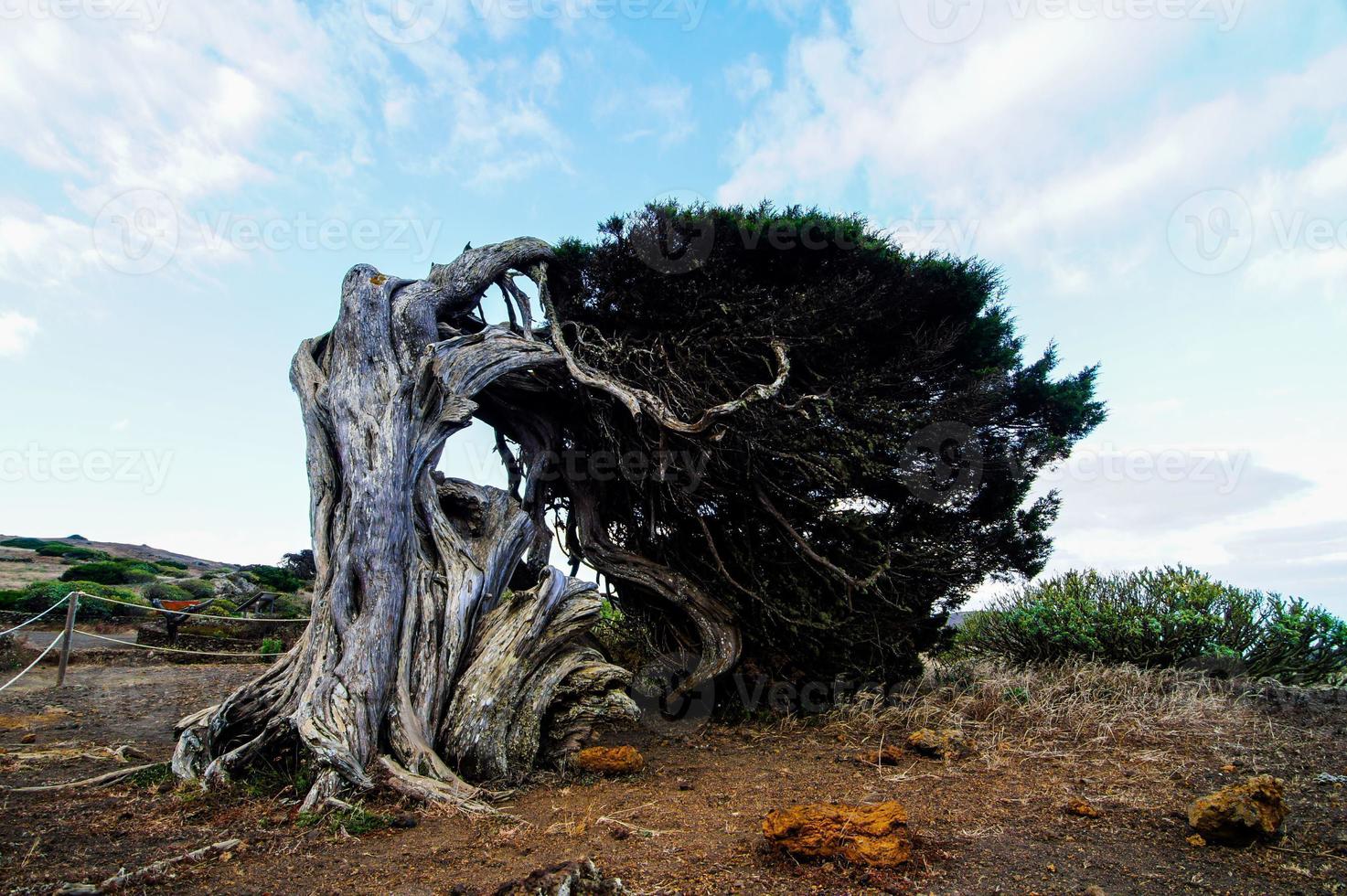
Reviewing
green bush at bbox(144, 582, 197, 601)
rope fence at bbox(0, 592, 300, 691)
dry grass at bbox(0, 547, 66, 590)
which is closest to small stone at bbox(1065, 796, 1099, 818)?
rope fence at bbox(0, 592, 300, 691)

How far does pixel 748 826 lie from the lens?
4367 millimetres

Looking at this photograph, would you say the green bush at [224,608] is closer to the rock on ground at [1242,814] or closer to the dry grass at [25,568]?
the dry grass at [25,568]

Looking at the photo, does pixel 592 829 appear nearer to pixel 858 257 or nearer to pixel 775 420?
pixel 775 420

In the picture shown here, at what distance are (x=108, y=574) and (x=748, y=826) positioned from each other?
24.0 metres

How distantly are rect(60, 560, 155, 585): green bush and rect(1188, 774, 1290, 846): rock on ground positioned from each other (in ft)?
80.8

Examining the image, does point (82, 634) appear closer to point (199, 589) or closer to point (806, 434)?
point (806, 434)

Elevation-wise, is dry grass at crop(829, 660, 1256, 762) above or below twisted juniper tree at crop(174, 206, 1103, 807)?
Answer: below

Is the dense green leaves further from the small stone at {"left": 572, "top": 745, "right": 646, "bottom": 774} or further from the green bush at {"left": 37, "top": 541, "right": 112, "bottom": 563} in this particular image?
the green bush at {"left": 37, "top": 541, "right": 112, "bottom": 563}

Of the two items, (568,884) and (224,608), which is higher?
(224,608)

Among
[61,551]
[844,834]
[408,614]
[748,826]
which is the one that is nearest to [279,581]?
[61,551]

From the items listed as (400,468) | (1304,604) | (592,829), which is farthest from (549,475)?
(1304,604)

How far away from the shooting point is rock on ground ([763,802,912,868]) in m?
3.64

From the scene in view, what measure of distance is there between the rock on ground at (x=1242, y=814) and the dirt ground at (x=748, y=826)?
84 millimetres

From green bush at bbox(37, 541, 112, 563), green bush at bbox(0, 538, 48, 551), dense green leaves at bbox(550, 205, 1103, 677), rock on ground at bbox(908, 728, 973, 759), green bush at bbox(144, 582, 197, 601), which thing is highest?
dense green leaves at bbox(550, 205, 1103, 677)
